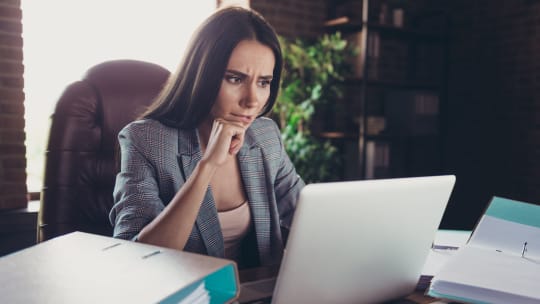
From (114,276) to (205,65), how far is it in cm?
78

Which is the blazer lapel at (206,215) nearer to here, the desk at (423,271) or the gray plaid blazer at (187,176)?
the gray plaid blazer at (187,176)

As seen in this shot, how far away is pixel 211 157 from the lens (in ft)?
3.63

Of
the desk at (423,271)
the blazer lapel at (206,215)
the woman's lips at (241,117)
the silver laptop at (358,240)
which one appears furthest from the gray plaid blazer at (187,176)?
the silver laptop at (358,240)

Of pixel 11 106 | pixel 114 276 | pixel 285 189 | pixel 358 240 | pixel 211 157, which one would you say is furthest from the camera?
pixel 11 106

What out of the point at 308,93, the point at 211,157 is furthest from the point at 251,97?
the point at 308,93

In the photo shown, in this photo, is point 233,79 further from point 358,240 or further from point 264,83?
point 358,240

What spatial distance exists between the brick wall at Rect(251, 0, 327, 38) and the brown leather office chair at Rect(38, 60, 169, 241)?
2.23 metres

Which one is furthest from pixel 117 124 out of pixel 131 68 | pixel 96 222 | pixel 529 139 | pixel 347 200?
pixel 529 139

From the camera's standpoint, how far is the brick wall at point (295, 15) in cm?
364

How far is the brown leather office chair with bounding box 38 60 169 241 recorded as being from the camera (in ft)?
4.51

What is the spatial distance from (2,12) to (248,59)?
1.99 metres

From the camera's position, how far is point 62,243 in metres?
0.71

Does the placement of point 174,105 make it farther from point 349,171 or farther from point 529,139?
point 529,139

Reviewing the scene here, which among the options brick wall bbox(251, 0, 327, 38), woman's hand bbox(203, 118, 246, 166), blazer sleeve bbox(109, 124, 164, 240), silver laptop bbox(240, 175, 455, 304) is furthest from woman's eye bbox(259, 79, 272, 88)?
brick wall bbox(251, 0, 327, 38)
